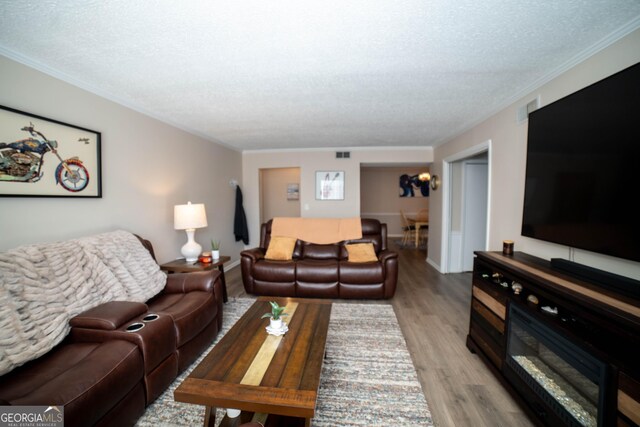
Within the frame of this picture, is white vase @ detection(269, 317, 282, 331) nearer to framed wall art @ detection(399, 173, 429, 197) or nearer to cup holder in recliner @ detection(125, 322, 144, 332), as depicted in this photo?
cup holder in recliner @ detection(125, 322, 144, 332)

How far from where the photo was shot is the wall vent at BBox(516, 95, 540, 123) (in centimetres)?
206

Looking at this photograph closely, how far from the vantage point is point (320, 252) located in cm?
371

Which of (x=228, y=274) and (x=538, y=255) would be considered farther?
(x=228, y=274)

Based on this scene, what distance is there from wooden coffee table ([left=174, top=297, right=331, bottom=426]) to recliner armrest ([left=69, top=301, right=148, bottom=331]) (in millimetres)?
658

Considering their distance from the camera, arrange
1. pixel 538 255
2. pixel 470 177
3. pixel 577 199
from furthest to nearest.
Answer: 1. pixel 470 177
2. pixel 538 255
3. pixel 577 199

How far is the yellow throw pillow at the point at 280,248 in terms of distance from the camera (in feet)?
11.6

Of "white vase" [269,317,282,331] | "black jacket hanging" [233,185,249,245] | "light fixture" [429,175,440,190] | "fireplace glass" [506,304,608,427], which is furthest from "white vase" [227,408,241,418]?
"light fixture" [429,175,440,190]

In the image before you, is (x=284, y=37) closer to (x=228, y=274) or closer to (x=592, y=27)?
(x=592, y=27)

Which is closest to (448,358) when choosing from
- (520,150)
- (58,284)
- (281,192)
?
(520,150)

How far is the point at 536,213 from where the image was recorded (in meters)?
1.85

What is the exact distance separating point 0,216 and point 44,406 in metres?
1.42

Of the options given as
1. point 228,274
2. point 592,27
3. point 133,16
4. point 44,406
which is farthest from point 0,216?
point 592,27

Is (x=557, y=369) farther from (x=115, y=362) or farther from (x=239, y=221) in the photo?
(x=239, y=221)

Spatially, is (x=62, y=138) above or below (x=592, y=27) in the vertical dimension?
below
